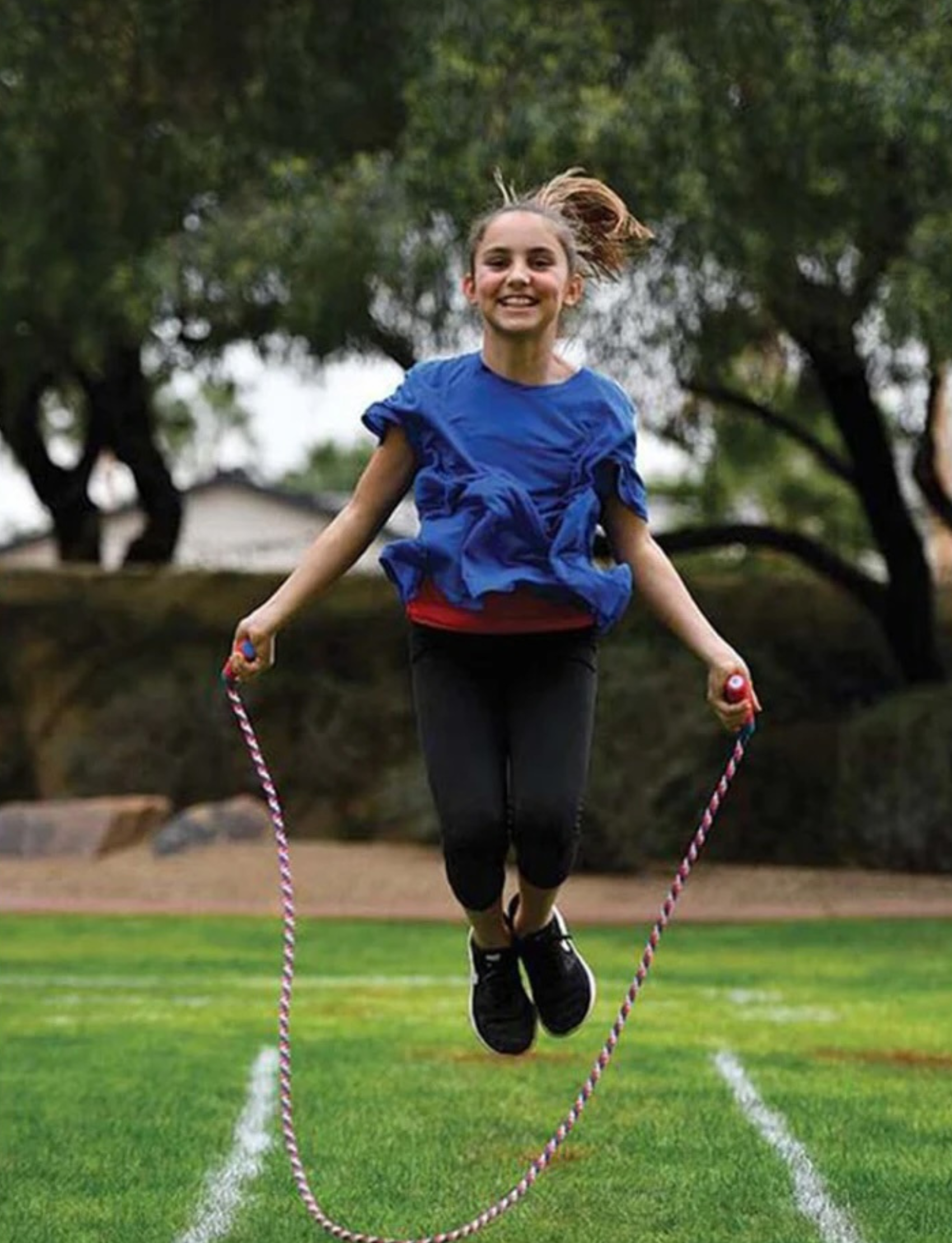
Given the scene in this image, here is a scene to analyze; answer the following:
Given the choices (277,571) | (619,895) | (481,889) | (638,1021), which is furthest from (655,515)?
(481,889)

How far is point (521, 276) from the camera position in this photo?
5379mm

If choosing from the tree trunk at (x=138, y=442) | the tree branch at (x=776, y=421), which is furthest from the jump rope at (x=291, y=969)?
the tree trunk at (x=138, y=442)

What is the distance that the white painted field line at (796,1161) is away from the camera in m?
5.66

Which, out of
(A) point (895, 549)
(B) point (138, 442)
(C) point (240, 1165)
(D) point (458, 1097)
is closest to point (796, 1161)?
(C) point (240, 1165)

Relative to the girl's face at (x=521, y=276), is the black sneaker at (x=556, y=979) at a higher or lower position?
lower

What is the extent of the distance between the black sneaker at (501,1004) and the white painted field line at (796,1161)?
863 mm

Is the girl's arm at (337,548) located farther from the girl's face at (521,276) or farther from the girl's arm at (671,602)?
the girl's arm at (671,602)

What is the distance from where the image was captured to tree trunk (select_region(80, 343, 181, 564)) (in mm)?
25984

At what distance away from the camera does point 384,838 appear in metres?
23.3

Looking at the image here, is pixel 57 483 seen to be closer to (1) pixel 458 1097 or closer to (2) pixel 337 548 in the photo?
(1) pixel 458 1097

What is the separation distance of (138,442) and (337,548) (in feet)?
70.5

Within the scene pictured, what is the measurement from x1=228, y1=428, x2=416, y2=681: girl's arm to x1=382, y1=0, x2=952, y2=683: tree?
33.9ft

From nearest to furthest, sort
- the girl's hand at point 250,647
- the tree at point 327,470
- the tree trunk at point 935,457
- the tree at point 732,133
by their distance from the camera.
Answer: the girl's hand at point 250,647
the tree at point 732,133
the tree trunk at point 935,457
the tree at point 327,470

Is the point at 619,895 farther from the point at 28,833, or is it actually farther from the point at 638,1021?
the point at 638,1021
